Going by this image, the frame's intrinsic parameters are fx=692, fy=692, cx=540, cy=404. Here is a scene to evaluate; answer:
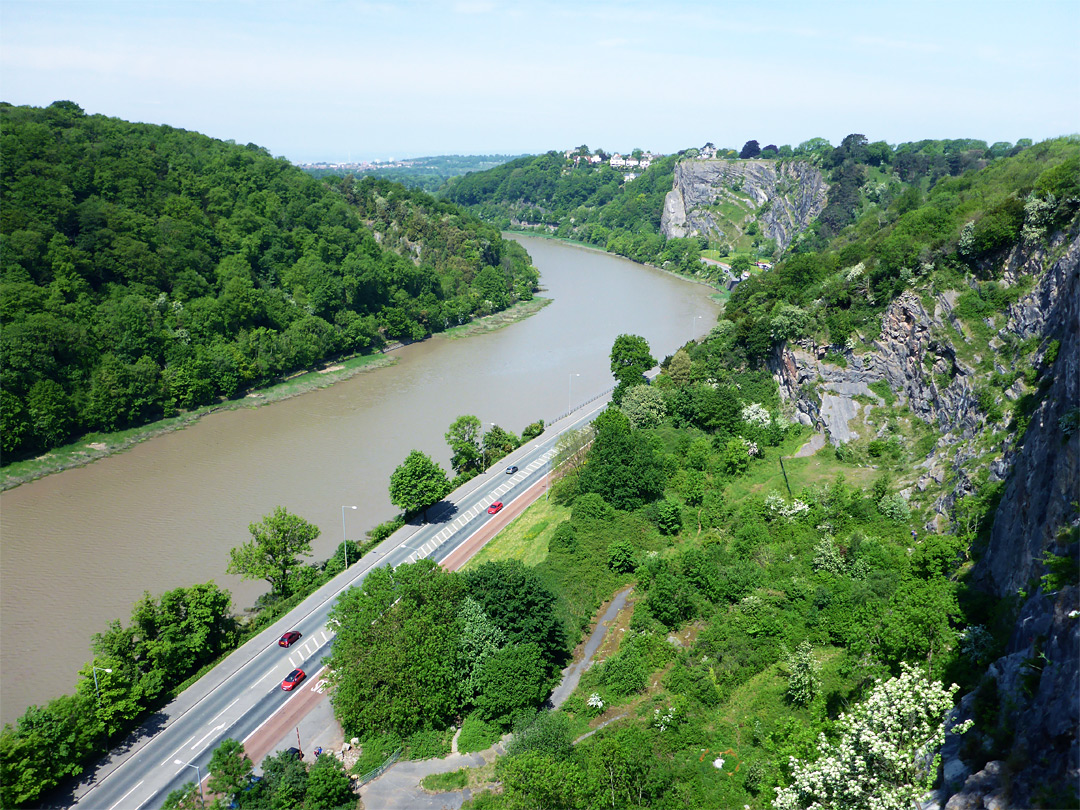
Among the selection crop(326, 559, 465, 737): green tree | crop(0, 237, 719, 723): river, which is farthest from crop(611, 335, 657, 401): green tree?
crop(326, 559, 465, 737): green tree

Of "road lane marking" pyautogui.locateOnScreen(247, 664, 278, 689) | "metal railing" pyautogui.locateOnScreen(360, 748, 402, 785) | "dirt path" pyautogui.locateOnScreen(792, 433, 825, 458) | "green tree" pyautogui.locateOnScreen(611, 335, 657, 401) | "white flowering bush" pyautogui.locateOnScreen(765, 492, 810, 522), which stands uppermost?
"green tree" pyautogui.locateOnScreen(611, 335, 657, 401)

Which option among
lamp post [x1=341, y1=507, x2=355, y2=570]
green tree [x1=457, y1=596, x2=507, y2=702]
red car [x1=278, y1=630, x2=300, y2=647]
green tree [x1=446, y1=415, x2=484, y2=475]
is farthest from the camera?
green tree [x1=446, y1=415, x2=484, y2=475]

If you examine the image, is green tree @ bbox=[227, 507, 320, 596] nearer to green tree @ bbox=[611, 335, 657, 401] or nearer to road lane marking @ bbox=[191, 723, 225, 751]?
road lane marking @ bbox=[191, 723, 225, 751]

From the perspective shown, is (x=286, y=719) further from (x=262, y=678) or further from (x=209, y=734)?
(x=262, y=678)

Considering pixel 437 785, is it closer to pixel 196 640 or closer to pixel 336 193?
pixel 196 640

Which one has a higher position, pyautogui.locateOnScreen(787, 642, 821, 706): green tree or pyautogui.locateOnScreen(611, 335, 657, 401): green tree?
pyautogui.locateOnScreen(611, 335, 657, 401): green tree

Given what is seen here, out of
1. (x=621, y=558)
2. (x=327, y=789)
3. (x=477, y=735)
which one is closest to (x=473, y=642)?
(x=477, y=735)

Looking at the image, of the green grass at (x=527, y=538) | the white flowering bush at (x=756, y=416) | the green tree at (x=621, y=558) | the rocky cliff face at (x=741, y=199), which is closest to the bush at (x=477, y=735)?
the green tree at (x=621, y=558)
